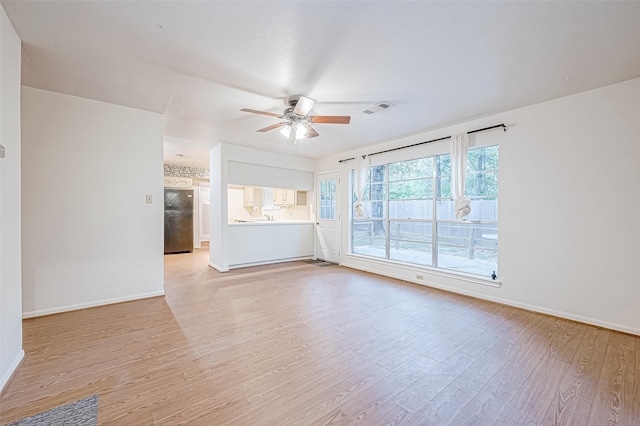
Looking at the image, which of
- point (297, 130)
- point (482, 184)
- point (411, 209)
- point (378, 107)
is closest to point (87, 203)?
point (297, 130)

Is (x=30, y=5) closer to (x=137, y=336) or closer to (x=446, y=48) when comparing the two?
(x=137, y=336)

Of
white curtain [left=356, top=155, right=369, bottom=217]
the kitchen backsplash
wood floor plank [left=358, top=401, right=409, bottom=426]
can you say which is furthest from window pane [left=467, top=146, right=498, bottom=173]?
the kitchen backsplash

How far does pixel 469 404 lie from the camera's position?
167cm

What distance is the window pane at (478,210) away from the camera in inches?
147

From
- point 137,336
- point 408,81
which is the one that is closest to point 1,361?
point 137,336

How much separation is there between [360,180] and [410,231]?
1405 mm

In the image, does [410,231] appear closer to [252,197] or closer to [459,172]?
[459,172]

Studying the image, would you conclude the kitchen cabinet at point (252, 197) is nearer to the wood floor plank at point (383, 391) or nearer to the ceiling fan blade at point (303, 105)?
the ceiling fan blade at point (303, 105)

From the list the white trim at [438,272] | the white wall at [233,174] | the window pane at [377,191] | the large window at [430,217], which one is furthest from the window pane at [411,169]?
the white wall at [233,174]

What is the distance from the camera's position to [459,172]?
12.6 ft

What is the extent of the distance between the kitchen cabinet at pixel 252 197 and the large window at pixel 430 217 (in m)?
3.26

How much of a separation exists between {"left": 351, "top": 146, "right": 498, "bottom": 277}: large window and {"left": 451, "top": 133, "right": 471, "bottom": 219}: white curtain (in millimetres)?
182

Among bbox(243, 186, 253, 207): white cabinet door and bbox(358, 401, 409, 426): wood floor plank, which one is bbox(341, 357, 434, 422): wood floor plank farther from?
bbox(243, 186, 253, 207): white cabinet door

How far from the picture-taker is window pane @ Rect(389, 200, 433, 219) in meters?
4.52
